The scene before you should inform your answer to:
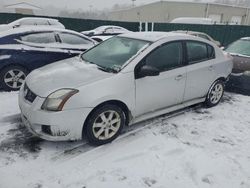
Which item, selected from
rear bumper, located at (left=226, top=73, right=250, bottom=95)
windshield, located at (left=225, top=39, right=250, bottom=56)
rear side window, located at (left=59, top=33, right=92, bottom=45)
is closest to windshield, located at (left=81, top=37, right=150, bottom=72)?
rear side window, located at (left=59, top=33, right=92, bottom=45)

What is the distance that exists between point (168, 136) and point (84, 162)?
148cm

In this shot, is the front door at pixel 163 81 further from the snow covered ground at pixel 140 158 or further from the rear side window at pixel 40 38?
the rear side window at pixel 40 38

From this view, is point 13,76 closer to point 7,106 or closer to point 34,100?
point 7,106

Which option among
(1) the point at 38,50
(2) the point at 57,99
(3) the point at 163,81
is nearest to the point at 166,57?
(3) the point at 163,81

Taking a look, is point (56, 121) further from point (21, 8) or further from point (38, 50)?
point (21, 8)

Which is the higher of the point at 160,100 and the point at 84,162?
the point at 160,100

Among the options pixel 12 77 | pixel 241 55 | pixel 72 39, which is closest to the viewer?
pixel 12 77

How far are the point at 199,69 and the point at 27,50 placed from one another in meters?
3.94

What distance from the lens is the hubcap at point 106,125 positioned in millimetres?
3666

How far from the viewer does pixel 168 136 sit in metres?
4.14

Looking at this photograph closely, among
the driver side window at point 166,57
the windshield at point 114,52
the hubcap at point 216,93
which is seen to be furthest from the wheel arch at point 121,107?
the hubcap at point 216,93

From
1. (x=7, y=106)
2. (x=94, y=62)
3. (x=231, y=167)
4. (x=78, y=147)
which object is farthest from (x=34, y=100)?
(x=231, y=167)

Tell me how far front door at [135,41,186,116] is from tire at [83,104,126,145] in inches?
14.9

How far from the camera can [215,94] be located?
5434mm
